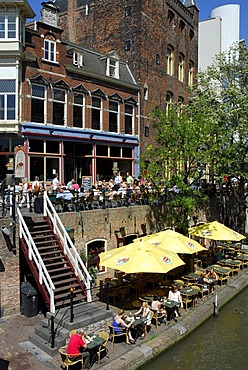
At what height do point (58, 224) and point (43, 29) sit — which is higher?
point (43, 29)

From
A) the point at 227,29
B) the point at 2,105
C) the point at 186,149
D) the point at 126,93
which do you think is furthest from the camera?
the point at 227,29

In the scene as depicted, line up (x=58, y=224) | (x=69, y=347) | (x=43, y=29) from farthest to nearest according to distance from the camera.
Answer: (x=43, y=29) < (x=58, y=224) < (x=69, y=347)

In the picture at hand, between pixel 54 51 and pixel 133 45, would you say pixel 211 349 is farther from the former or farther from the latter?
pixel 133 45

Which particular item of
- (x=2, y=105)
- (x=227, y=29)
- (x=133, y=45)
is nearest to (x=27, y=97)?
(x=2, y=105)

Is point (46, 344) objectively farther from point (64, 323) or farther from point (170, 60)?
point (170, 60)

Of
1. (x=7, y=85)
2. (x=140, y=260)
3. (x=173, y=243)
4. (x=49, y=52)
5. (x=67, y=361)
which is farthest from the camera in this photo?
(x=49, y=52)

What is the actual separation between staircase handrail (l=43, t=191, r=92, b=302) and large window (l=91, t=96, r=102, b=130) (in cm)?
1078

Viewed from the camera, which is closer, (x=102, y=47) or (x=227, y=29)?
(x=102, y=47)

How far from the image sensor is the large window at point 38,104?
19.9m

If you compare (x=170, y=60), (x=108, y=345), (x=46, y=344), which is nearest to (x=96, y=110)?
(x=170, y=60)

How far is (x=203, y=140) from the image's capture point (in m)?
17.2

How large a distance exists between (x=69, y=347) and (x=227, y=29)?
5828 cm

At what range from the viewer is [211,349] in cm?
1038

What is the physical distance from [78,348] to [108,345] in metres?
1.51
